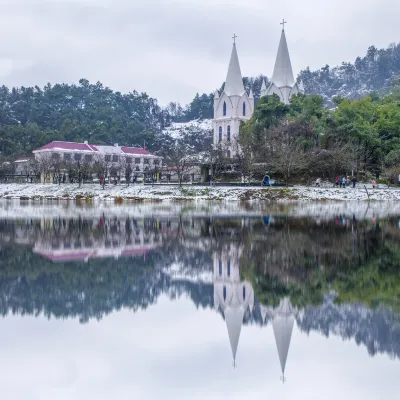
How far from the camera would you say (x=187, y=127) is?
14950 centimetres

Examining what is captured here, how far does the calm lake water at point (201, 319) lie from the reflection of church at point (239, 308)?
0.08ft

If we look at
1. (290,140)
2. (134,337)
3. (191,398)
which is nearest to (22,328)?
(134,337)

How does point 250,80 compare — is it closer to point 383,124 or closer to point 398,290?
point 383,124

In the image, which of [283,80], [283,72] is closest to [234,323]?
[283,80]

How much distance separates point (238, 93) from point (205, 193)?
41255 mm

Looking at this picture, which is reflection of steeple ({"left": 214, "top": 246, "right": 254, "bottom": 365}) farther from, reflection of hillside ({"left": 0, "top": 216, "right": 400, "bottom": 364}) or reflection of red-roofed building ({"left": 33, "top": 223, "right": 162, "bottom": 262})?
reflection of red-roofed building ({"left": 33, "top": 223, "right": 162, "bottom": 262})

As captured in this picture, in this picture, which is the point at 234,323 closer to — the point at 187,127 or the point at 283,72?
the point at 283,72

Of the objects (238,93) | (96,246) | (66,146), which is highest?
(238,93)

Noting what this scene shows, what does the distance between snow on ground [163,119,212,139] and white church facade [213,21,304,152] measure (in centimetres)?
5473

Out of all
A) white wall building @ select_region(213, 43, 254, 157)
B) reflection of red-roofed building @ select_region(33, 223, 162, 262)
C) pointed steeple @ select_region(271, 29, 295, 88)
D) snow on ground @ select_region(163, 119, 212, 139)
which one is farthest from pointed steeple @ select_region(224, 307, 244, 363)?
snow on ground @ select_region(163, 119, 212, 139)

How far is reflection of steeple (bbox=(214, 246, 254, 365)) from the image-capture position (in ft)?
24.2

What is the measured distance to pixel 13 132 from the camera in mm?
99750

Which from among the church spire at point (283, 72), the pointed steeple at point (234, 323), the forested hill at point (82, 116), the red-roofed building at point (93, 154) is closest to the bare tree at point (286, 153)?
the church spire at point (283, 72)

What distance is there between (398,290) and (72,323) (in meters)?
5.76
